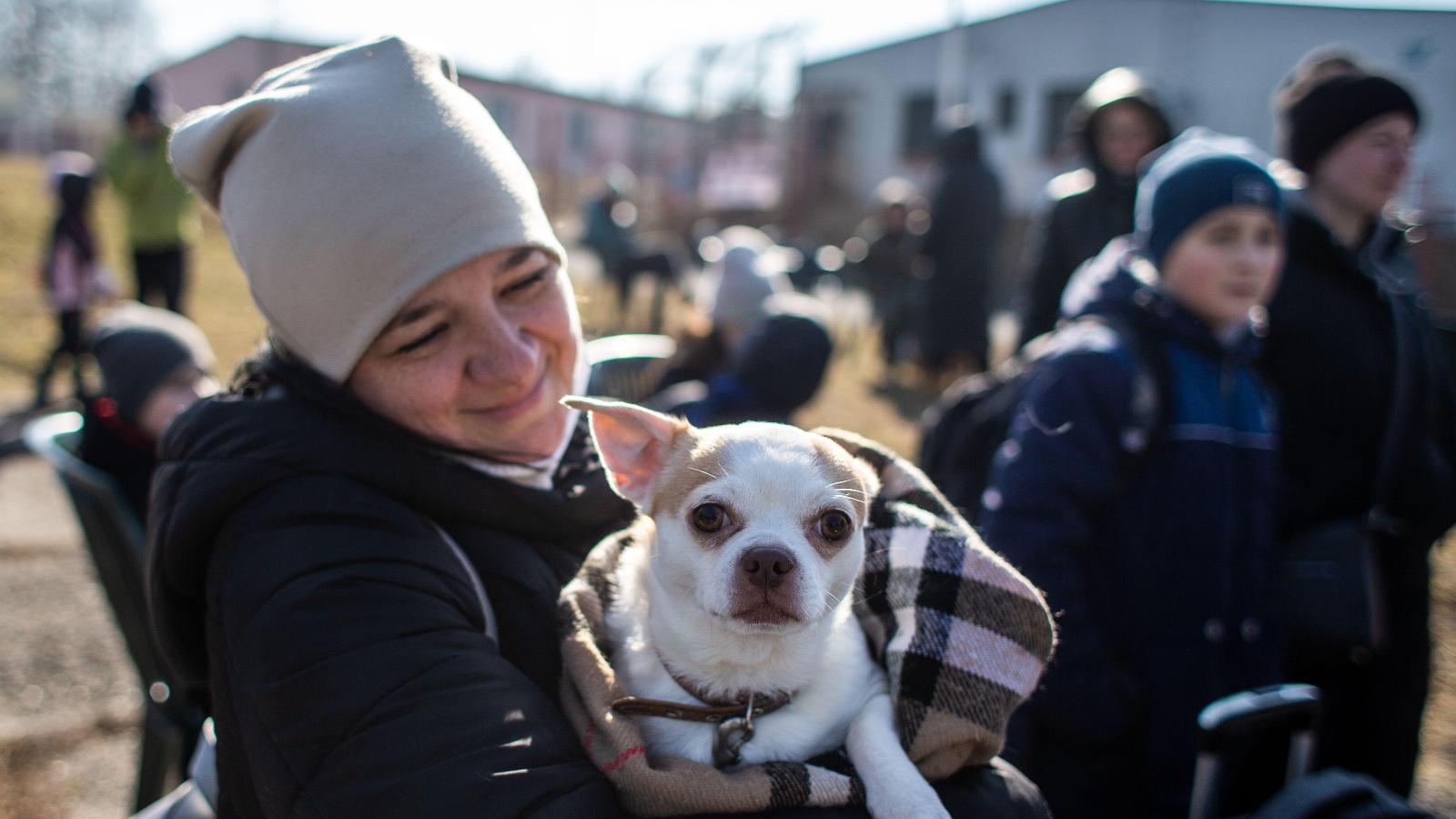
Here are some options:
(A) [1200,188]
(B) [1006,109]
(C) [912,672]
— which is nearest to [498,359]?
(C) [912,672]

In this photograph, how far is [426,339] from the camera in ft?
4.86

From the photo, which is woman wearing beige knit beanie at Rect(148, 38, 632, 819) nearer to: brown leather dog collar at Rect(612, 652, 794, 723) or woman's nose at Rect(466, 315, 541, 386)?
woman's nose at Rect(466, 315, 541, 386)

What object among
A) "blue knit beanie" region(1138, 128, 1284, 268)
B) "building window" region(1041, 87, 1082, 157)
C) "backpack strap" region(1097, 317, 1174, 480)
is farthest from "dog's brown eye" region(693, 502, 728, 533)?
"building window" region(1041, 87, 1082, 157)

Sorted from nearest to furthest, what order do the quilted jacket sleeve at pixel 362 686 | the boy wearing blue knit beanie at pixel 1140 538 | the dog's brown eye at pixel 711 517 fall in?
the quilted jacket sleeve at pixel 362 686 → the dog's brown eye at pixel 711 517 → the boy wearing blue knit beanie at pixel 1140 538

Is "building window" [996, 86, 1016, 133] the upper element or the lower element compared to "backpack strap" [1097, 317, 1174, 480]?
upper

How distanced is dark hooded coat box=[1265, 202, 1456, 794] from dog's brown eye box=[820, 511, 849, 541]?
1.62 meters

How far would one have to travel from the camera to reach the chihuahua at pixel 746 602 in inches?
50.9

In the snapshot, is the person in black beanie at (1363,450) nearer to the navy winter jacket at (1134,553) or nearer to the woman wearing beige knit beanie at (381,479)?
the navy winter jacket at (1134,553)

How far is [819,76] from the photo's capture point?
25859 mm

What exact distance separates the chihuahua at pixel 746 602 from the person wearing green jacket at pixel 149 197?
6.88 meters

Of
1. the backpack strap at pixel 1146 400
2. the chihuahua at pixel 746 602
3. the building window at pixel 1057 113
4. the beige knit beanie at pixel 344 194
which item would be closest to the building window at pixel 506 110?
the beige knit beanie at pixel 344 194

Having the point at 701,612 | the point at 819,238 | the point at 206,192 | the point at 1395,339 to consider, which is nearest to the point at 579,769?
the point at 701,612

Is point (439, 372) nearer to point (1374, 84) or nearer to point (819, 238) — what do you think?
point (1374, 84)

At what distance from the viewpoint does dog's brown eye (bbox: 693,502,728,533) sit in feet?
4.57
